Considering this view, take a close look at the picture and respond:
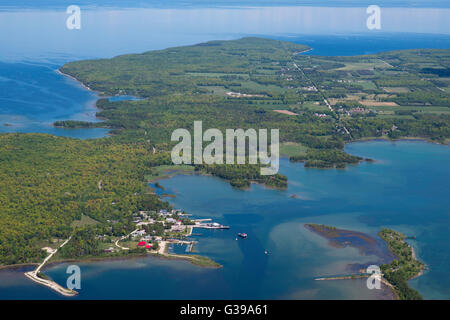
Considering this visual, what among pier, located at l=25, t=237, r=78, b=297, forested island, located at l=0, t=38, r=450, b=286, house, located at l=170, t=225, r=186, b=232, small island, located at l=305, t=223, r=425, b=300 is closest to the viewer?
pier, located at l=25, t=237, r=78, b=297

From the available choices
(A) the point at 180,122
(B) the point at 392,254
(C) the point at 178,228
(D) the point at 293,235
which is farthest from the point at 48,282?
(A) the point at 180,122

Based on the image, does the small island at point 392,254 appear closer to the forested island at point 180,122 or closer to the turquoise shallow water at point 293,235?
the turquoise shallow water at point 293,235

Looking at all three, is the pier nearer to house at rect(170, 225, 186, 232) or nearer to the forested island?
the forested island

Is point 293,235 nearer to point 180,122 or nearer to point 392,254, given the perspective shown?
point 392,254

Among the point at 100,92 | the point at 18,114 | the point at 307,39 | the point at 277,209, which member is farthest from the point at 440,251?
the point at 307,39

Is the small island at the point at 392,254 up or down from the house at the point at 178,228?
down

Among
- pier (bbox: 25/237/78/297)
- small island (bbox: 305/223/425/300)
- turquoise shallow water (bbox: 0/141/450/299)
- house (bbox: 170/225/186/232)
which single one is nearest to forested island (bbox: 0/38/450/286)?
pier (bbox: 25/237/78/297)

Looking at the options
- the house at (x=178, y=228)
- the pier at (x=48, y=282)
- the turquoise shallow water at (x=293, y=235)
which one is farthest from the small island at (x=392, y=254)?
the pier at (x=48, y=282)
